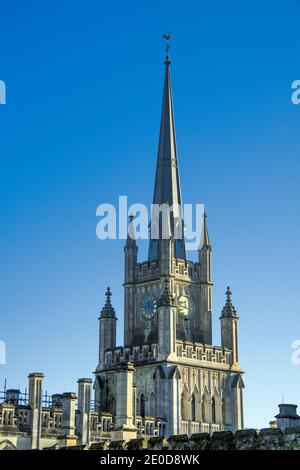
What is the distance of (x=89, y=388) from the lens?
66250 mm

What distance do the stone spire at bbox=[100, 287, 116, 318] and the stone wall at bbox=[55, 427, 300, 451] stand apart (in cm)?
5705

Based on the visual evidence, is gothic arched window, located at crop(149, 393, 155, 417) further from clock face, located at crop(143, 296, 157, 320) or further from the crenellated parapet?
clock face, located at crop(143, 296, 157, 320)

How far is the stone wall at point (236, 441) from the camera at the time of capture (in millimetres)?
26234

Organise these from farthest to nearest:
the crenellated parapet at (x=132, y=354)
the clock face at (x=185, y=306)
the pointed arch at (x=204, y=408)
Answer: the clock face at (x=185, y=306), the pointed arch at (x=204, y=408), the crenellated parapet at (x=132, y=354)

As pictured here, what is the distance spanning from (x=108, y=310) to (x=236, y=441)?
6130cm

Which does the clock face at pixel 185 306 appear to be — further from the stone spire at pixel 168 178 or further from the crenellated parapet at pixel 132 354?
the crenellated parapet at pixel 132 354

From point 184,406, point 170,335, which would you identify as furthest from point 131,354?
point 184,406

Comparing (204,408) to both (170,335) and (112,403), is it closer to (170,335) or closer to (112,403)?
(170,335)

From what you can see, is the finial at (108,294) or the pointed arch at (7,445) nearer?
the pointed arch at (7,445)

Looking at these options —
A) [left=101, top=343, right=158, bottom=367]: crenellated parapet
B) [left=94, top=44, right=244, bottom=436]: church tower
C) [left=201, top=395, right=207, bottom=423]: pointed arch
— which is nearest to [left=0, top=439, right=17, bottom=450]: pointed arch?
[left=94, top=44, right=244, bottom=436]: church tower

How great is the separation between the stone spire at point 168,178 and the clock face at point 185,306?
400cm

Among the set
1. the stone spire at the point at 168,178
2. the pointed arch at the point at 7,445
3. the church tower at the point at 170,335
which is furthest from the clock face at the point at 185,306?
the pointed arch at the point at 7,445

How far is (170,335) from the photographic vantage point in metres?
82.4
